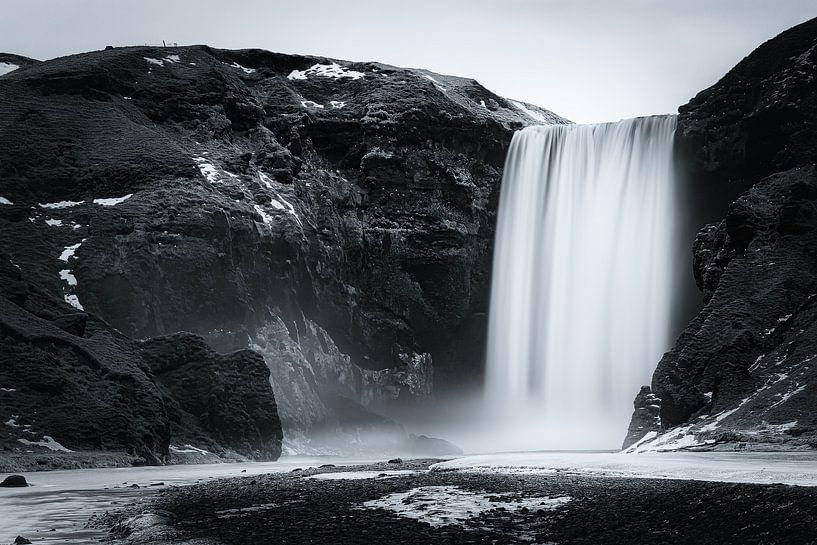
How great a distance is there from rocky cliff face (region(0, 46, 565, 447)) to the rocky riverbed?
3831 cm

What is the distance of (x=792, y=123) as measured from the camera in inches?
2084

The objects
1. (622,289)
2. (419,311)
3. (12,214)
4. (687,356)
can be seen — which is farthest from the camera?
(419,311)

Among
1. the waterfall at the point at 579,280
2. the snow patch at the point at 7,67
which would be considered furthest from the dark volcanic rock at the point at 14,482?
the snow patch at the point at 7,67

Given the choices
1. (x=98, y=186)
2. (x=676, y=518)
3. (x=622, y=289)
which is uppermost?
(x=98, y=186)

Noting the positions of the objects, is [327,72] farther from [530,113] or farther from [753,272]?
[753,272]

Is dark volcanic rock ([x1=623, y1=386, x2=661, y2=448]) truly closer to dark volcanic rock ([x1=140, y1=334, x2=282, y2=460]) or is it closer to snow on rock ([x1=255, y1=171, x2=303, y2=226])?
dark volcanic rock ([x1=140, y1=334, x2=282, y2=460])

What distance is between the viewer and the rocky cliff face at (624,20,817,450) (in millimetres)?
34781

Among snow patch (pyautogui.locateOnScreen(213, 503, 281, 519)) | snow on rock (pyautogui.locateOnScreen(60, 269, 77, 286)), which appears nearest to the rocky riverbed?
snow patch (pyautogui.locateOnScreen(213, 503, 281, 519))

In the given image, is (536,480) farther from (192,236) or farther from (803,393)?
(192,236)

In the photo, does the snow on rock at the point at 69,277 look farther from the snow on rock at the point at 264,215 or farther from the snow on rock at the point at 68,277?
the snow on rock at the point at 264,215

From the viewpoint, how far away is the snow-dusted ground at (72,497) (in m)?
17.1

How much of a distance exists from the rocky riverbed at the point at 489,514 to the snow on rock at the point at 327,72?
70.7 metres

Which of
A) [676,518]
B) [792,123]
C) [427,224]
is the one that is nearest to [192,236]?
[427,224]

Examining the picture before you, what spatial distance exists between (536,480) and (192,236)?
4395cm
